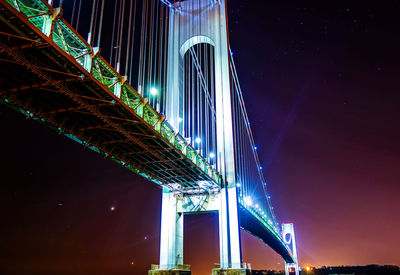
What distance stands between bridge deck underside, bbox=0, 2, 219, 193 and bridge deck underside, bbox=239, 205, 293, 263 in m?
14.5

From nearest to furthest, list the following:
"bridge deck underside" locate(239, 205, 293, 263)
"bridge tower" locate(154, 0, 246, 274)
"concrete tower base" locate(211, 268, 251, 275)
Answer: "concrete tower base" locate(211, 268, 251, 275) → "bridge tower" locate(154, 0, 246, 274) → "bridge deck underside" locate(239, 205, 293, 263)

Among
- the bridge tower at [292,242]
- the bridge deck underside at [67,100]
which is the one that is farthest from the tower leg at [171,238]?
the bridge tower at [292,242]

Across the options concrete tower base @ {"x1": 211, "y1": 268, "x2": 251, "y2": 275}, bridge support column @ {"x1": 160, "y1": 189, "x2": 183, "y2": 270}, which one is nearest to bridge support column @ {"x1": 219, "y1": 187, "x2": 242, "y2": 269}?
concrete tower base @ {"x1": 211, "y1": 268, "x2": 251, "y2": 275}

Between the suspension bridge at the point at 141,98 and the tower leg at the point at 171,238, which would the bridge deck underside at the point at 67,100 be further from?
the tower leg at the point at 171,238

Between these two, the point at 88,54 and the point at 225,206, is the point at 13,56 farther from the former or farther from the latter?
the point at 225,206

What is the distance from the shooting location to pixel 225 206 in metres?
25.1

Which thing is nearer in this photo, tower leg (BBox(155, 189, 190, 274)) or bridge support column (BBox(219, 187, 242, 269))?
tower leg (BBox(155, 189, 190, 274))

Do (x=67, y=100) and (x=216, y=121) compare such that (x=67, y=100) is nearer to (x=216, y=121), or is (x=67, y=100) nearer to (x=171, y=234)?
(x=171, y=234)

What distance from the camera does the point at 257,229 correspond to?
47.1 m

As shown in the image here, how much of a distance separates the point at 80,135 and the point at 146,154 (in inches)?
173

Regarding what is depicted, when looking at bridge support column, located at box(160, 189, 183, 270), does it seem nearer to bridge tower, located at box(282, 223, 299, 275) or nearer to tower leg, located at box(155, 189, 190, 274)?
tower leg, located at box(155, 189, 190, 274)

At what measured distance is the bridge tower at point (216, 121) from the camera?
79.8ft

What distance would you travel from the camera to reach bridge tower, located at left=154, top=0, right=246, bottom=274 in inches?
958

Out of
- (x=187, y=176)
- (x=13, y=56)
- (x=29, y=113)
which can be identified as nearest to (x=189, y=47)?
(x=187, y=176)
